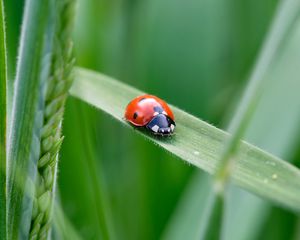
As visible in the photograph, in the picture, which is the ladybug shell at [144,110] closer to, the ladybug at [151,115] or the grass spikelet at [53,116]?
the ladybug at [151,115]

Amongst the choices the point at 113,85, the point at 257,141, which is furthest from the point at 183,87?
the point at 113,85

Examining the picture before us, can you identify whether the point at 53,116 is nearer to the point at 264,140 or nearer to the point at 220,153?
the point at 220,153

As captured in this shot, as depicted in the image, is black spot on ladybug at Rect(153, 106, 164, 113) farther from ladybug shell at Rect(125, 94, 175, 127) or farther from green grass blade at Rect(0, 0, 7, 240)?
green grass blade at Rect(0, 0, 7, 240)

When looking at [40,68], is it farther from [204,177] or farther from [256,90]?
[204,177]

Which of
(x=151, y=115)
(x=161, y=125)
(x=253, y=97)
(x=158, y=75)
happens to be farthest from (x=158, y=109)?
(x=158, y=75)

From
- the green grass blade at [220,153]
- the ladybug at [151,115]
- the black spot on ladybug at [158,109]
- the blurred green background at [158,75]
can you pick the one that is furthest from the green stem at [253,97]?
the blurred green background at [158,75]

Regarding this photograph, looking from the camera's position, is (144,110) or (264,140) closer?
(144,110)
